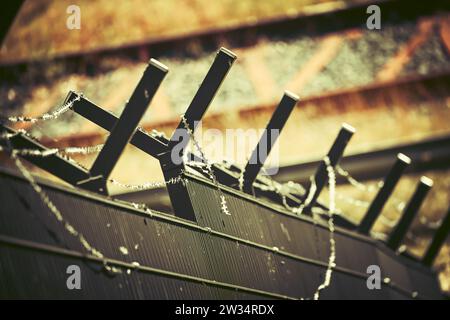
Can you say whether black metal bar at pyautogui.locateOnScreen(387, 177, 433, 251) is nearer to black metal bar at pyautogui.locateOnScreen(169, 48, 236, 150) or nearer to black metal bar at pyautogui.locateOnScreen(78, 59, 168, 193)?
black metal bar at pyautogui.locateOnScreen(169, 48, 236, 150)

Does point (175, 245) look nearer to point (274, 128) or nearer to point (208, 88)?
point (208, 88)

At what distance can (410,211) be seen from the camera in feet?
16.7

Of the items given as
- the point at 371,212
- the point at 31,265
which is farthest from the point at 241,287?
the point at 371,212

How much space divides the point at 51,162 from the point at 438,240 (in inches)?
173

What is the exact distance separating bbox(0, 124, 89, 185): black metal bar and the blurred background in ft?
14.8

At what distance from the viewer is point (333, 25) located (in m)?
7.52

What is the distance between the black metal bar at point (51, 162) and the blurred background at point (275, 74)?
4.50 metres

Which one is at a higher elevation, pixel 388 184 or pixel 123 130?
pixel 388 184

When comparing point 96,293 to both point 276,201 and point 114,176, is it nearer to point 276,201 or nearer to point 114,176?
point 276,201

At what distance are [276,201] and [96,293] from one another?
199cm

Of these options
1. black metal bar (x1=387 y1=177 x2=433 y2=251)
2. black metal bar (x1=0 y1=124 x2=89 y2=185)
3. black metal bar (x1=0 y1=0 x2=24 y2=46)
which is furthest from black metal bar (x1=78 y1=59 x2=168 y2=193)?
black metal bar (x1=387 y1=177 x2=433 y2=251)

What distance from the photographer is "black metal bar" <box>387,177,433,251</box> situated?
5016 millimetres

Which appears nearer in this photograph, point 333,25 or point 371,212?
point 371,212

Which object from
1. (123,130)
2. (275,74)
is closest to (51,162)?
(123,130)
